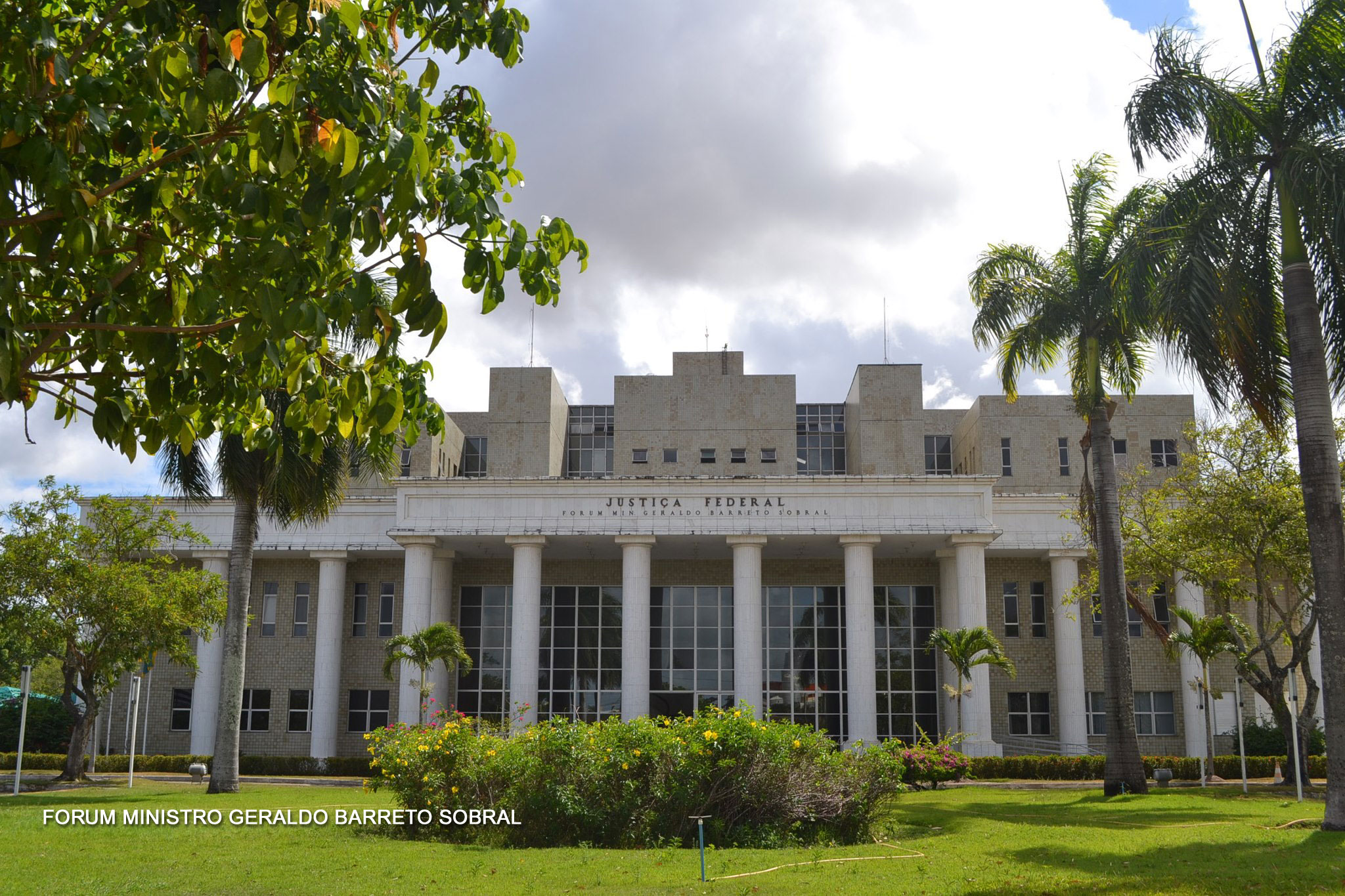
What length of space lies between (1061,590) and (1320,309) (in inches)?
927

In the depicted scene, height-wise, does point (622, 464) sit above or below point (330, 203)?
above

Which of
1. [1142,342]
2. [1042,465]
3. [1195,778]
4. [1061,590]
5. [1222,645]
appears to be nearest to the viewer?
[1142,342]

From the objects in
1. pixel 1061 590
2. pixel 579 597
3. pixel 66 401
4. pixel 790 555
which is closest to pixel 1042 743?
pixel 1061 590

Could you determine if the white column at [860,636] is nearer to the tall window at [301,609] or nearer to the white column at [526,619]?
the white column at [526,619]

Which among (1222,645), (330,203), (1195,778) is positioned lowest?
(1195,778)

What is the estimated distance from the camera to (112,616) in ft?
88.5

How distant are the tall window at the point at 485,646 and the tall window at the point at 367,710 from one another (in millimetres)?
2947

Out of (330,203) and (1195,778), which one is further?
(1195,778)

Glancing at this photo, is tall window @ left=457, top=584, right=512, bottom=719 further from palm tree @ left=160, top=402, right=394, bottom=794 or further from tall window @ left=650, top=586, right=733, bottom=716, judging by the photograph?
palm tree @ left=160, top=402, right=394, bottom=794

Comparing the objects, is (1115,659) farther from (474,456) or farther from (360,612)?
(474,456)

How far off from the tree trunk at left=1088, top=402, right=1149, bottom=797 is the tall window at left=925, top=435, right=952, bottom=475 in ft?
80.3

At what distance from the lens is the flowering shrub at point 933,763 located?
85.0 feet

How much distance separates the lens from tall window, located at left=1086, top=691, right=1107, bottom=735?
137ft

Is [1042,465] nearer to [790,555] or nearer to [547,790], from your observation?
[790,555]
